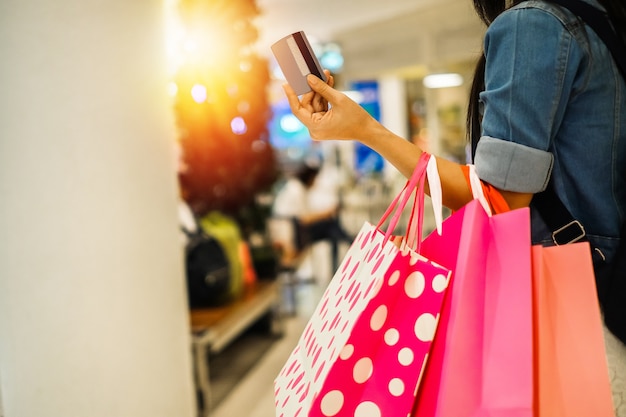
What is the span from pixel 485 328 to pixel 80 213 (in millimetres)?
1388

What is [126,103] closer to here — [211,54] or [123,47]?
[123,47]

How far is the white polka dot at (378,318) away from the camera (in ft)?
2.98

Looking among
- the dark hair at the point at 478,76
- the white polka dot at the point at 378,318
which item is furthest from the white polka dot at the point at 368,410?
the dark hair at the point at 478,76

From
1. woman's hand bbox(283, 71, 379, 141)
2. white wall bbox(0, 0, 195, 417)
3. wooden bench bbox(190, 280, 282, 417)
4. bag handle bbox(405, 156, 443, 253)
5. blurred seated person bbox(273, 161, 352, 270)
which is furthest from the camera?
blurred seated person bbox(273, 161, 352, 270)

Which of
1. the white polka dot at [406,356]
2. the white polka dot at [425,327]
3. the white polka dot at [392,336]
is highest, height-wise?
the white polka dot at [425,327]

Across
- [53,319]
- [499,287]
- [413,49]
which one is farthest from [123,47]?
[413,49]

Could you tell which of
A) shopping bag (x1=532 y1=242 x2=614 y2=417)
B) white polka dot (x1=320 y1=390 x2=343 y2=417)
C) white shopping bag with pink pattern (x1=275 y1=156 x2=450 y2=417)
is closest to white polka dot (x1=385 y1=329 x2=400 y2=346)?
white shopping bag with pink pattern (x1=275 y1=156 x2=450 y2=417)

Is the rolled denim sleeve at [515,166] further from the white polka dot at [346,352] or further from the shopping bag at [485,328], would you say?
the white polka dot at [346,352]

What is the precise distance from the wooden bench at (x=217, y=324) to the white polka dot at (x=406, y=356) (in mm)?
2665

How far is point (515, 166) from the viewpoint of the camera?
94 cm

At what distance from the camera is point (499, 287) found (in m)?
0.88

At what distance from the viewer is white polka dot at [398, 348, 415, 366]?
2.91ft

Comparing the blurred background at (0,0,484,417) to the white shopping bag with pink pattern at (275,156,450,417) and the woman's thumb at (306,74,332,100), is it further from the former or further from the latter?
the white shopping bag with pink pattern at (275,156,450,417)

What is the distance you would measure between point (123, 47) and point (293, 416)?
5.12 feet
